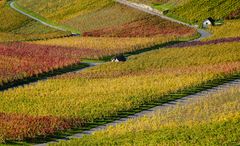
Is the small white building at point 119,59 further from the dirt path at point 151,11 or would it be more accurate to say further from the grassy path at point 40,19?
the grassy path at point 40,19

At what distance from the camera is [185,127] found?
42156 mm

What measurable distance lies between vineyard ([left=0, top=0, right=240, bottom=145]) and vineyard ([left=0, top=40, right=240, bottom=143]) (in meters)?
0.09

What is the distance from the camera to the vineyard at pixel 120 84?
52.8m

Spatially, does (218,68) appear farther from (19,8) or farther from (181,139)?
(19,8)

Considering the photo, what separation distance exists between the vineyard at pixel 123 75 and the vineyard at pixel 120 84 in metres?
0.09

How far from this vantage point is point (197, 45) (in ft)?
280

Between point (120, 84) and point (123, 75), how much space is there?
20.8 ft

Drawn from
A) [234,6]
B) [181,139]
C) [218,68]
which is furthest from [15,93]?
[234,6]

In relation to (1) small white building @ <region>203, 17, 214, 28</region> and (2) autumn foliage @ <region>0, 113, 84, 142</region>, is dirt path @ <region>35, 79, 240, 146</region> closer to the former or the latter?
(2) autumn foliage @ <region>0, 113, 84, 142</region>

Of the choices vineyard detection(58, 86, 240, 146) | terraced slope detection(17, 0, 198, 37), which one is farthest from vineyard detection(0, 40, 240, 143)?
terraced slope detection(17, 0, 198, 37)

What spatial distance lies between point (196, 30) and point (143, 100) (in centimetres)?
5146

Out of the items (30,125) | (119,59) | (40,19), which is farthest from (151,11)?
(30,125)

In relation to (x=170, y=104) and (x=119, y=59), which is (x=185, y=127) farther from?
(x=119, y=59)

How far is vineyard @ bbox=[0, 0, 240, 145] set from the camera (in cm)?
4394
